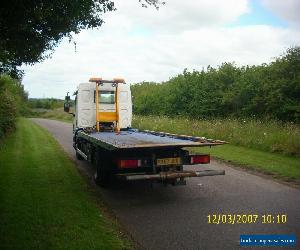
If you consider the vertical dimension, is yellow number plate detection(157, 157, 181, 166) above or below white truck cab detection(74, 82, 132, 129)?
below

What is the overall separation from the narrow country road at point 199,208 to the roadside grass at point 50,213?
1.69 ft

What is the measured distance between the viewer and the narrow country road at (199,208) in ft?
19.9

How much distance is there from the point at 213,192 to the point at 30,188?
4.48 metres

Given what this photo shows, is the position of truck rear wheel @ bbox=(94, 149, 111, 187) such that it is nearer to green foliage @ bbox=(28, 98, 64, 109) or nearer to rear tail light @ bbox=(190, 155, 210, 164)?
rear tail light @ bbox=(190, 155, 210, 164)

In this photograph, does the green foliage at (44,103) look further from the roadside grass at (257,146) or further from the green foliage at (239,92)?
the roadside grass at (257,146)

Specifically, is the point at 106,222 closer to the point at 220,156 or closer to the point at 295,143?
the point at 220,156

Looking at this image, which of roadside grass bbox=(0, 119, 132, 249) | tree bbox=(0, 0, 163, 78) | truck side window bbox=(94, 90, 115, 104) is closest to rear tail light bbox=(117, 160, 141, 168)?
roadside grass bbox=(0, 119, 132, 249)

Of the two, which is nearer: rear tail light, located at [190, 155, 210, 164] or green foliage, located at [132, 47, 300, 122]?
rear tail light, located at [190, 155, 210, 164]

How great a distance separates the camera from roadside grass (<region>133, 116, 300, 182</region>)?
12.2m

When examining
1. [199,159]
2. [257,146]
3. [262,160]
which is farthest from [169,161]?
[257,146]

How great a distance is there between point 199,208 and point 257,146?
9800 millimetres

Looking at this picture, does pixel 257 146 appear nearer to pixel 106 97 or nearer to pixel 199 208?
pixel 106 97

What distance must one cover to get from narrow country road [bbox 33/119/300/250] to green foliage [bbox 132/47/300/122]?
17243 mm

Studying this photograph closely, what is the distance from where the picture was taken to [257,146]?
16812 mm
